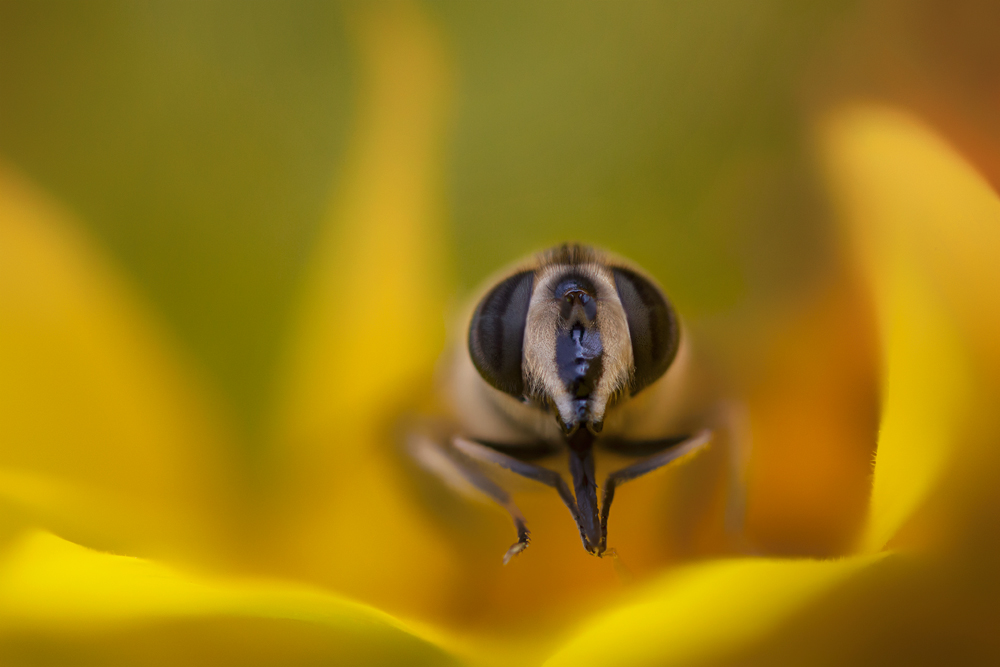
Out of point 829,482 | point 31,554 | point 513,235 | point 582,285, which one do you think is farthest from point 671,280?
point 31,554

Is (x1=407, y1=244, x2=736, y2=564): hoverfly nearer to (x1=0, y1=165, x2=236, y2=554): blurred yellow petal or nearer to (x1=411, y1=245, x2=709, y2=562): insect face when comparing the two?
→ (x1=411, y1=245, x2=709, y2=562): insect face

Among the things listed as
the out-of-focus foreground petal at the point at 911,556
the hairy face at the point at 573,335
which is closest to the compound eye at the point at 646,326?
the hairy face at the point at 573,335

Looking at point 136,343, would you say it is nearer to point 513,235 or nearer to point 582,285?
point 513,235

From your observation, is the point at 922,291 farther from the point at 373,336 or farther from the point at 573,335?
the point at 373,336

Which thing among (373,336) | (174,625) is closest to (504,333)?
(174,625)

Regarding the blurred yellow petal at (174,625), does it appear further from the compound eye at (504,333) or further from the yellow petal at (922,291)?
the yellow petal at (922,291)

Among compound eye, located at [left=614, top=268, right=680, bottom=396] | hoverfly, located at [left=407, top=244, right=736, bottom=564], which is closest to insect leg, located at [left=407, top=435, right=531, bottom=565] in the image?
hoverfly, located at [left=407, top=244, right=736, bottom=564]

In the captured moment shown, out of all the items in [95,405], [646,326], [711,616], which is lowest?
[711,616]
